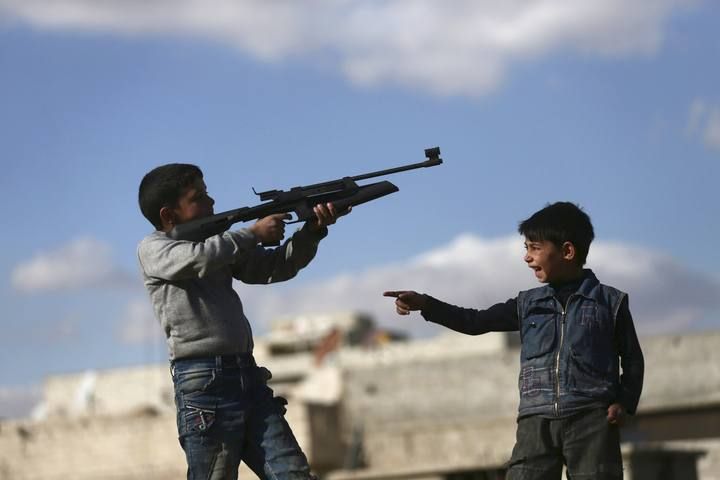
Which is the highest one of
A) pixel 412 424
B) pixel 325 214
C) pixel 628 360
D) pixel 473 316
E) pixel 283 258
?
pixel 412 424

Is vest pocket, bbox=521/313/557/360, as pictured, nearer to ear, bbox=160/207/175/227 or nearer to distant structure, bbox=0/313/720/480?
ear, bbox=160/207/175/227

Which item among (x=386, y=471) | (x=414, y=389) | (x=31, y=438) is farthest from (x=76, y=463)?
(x=386, y=471)

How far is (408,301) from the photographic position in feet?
19.9

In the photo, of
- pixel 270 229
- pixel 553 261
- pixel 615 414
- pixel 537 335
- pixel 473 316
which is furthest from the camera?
pixel 473 316

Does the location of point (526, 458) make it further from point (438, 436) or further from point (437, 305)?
point (438, 436)

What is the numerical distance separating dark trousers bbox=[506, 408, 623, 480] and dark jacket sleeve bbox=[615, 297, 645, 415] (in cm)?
12

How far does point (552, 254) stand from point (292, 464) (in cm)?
148

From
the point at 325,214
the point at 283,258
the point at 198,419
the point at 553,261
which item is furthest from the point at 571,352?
the point at 198,419

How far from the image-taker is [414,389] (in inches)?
1585

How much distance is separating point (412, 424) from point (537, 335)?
111ft

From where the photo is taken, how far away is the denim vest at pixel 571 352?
5.63m

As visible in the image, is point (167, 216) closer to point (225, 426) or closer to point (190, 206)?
point (190, 206)

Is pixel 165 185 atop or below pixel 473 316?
atop

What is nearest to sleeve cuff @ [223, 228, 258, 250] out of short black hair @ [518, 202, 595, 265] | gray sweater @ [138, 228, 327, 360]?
gray sweater @ [138, 228, 327, 360]
